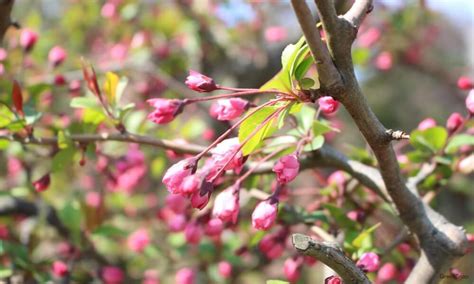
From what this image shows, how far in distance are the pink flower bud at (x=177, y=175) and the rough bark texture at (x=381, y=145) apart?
0.27 m

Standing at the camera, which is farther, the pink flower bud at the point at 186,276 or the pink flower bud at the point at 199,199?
the pink flower bud at the point at 186,276

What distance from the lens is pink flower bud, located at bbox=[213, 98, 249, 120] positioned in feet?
3.60

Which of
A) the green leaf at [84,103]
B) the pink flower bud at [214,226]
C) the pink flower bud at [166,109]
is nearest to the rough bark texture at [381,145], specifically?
the pink flower bud at [166,109]

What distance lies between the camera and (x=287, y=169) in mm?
1035

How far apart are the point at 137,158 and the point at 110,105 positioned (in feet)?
1.37

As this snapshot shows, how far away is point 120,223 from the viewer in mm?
2762

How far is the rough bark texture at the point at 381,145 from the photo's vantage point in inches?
35.6

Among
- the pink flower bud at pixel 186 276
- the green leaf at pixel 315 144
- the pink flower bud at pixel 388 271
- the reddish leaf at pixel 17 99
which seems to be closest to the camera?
the green leaf at pixel 315 144

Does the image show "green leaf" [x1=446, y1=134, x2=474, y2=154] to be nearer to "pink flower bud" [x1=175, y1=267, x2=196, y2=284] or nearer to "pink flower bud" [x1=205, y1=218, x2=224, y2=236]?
"pink flower bud" [x1=205, y1=218, x2=224, y2=236]

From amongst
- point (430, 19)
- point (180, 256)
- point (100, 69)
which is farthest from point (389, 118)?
point (180, 256)

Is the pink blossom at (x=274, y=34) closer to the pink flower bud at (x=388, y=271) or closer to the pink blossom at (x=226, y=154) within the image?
the pink flower bud at (x=388, y=271)

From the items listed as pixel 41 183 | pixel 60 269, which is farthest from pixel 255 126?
pixel 60 269

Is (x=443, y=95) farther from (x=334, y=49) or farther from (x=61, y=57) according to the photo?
(x=334, y=49)

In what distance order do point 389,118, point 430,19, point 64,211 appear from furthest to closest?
point 389,118
point 430,19
point 64,211
